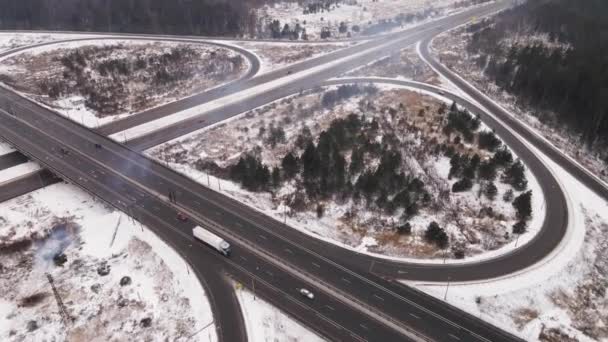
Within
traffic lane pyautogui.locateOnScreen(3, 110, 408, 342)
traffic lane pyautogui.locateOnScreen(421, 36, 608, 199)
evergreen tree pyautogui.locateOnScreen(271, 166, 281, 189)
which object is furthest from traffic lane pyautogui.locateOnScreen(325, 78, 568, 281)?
traffic lane pyautogui.locateOnScreen(3, 110, 408, 342)

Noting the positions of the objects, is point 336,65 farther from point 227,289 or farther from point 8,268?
point 8,268

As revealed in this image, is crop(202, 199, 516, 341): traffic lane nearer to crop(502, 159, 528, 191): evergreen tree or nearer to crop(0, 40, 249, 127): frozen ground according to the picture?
crop(502, 159, 528, 191): evergreen tree

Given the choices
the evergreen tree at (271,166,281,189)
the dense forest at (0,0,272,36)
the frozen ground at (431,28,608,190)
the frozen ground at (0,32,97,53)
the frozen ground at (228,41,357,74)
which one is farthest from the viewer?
the dense forest at (0,0,272,36)

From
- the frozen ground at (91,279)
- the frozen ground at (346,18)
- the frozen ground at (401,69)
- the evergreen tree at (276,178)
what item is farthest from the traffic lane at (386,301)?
the frozen ground at (346,18)

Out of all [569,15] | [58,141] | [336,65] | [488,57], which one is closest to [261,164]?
[58,141]

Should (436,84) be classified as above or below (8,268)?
above

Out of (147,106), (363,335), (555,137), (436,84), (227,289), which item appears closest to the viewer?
(363,335)

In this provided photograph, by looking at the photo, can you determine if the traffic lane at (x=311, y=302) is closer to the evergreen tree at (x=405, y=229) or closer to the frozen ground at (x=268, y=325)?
the frozen ground at (x=268, y=325)
